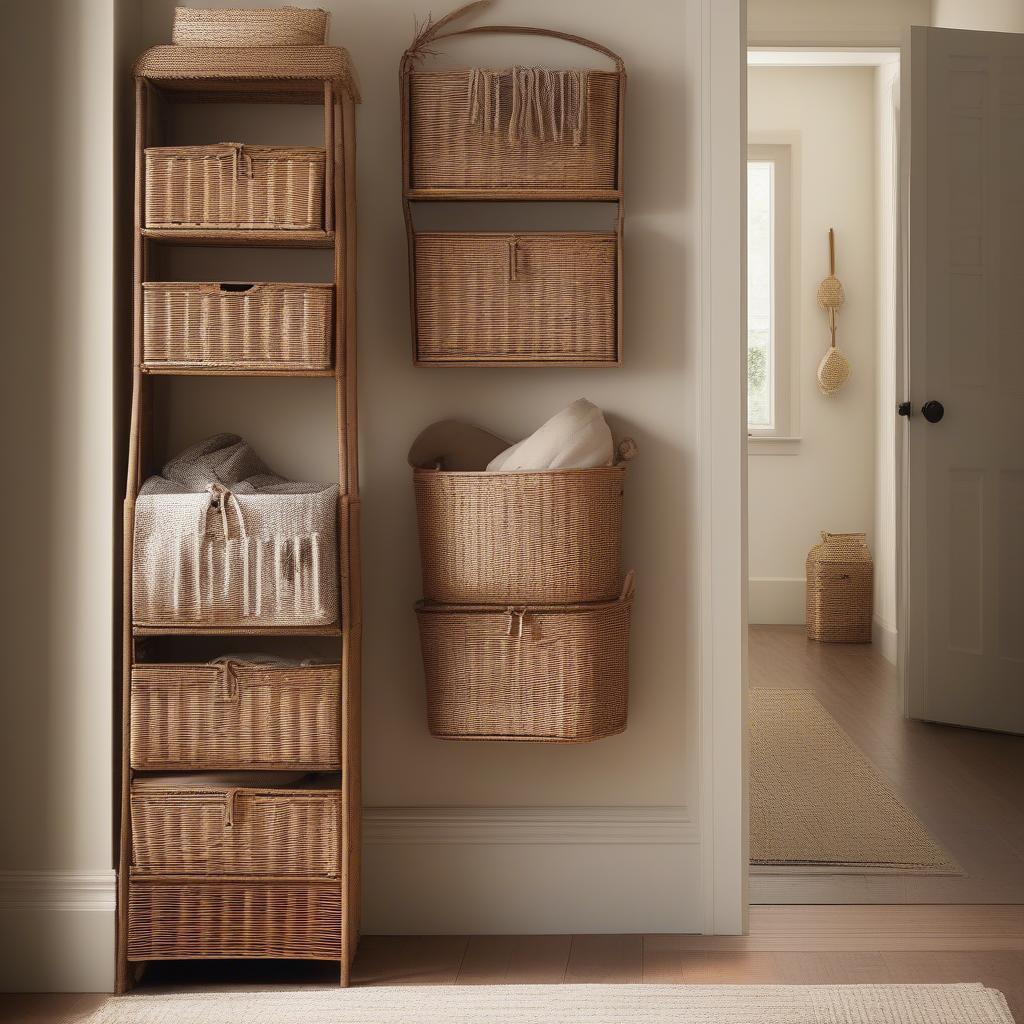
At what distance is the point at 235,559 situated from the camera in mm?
1976

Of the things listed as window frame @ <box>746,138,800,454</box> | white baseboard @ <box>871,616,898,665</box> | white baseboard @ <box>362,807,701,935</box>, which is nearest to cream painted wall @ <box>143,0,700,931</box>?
white baseboard @ <box>362,807,701,935</box>

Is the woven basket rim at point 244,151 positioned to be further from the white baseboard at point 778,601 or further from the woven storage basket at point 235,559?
the white baseboard at point 778,601

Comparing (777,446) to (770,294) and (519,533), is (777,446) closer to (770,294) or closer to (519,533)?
(770,294)

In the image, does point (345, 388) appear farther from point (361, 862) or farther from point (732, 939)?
point (732, 939)

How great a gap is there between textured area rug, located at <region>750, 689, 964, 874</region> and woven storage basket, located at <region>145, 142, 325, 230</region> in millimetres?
1822

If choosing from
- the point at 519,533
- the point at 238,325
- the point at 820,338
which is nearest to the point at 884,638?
the point at 820,338

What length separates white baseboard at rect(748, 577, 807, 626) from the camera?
575cm

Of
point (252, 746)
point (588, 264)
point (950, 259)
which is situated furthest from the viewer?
point (950, 259)

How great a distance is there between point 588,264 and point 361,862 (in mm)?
1291

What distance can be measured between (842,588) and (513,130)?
375 cm

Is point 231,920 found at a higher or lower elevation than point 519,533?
lower

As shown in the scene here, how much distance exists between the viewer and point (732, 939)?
2262 mm

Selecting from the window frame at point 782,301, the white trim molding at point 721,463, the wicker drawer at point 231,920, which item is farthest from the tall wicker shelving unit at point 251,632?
the window frame at point 782,301

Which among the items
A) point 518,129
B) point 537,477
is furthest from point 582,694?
point 518,129
